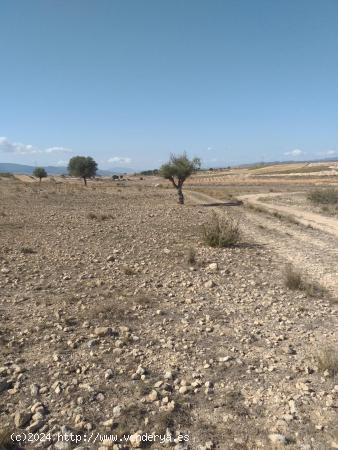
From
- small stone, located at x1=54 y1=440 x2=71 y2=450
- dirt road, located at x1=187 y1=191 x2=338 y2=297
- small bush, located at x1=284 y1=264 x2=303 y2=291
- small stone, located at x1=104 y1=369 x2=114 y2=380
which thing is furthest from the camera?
dirt road, located at x1=187 y1=191 x2=338 y2=297

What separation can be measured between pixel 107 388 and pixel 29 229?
15084 mm

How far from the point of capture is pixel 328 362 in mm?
6195

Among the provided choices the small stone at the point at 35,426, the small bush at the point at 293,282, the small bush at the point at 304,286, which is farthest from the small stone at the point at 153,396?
the small bush at the point at 293,282

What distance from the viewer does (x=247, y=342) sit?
284 inches

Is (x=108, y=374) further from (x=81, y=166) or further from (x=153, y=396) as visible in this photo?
(x=81, y=166)

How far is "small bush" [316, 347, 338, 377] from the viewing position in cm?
611

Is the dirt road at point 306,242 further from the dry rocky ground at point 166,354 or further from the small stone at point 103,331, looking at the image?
the small stone at point 103,331

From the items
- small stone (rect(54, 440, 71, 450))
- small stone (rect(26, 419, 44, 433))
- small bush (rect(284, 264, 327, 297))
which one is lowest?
small bush (rect(284, 264, 327, 297))

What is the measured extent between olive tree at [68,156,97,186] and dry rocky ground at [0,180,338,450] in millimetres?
72703

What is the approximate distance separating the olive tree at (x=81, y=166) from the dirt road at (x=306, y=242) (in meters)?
60.0

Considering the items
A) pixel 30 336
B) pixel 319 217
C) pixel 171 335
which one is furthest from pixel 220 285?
pixel 319 217

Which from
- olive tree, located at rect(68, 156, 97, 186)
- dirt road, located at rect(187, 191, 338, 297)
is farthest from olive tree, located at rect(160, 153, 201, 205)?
olive tree, located at rect(68, 156, 97, 186)

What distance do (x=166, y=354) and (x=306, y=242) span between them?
13.4 meters

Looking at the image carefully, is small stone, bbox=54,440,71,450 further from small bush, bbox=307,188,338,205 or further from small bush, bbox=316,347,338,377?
small bush, bbox=307,188,338,205
